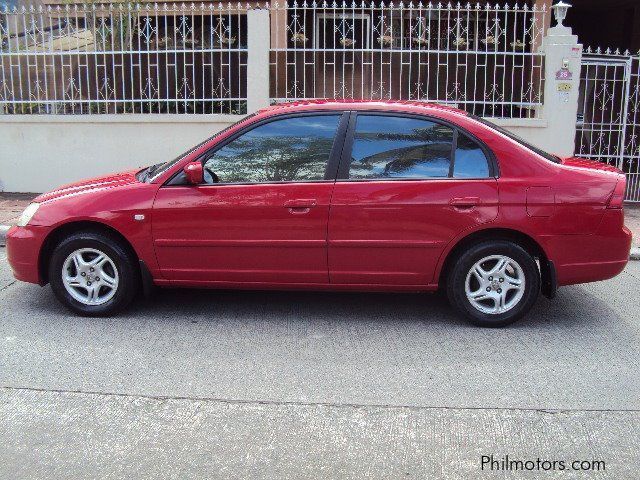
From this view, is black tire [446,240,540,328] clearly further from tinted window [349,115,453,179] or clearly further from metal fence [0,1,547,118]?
metal fence [0,1,547,118]

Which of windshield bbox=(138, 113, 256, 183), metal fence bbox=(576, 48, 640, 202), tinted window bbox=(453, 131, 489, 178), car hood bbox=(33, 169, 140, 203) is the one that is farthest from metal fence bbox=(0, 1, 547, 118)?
tinted window bbox=(453, 131, 489, 178)

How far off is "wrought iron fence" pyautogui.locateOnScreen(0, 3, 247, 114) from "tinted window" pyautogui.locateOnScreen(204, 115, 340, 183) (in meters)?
5.13

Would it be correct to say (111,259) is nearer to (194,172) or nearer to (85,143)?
(194,172)

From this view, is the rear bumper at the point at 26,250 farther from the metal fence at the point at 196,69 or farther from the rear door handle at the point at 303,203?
the metal fence at the point at 196,69

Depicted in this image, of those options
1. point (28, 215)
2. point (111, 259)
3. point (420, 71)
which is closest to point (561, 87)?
point (420, 71)

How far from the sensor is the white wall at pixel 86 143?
1052cm

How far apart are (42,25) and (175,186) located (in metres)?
6.39

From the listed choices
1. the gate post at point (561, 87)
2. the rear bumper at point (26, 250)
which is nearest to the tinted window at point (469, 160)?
the rear bumper at point (26, 250)

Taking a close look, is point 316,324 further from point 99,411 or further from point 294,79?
point 294,79

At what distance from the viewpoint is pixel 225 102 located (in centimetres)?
1057

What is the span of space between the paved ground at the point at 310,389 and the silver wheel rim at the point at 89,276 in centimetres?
21

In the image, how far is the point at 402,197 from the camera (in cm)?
532

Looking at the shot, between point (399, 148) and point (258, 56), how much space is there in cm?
548

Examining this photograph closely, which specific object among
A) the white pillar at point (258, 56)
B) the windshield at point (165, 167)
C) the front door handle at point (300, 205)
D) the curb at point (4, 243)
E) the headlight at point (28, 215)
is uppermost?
the white pillar at point (258, 56)
